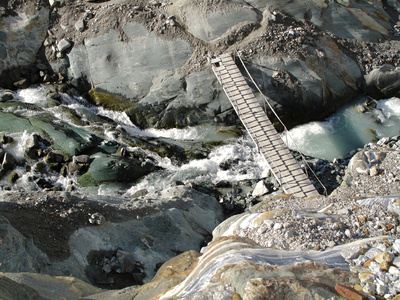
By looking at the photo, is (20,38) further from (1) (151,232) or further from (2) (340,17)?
(2) (340,17)

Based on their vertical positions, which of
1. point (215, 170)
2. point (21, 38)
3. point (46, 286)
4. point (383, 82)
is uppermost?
point (21, 38)

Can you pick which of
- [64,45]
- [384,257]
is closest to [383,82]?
[384,257]

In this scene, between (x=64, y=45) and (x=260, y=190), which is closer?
(x=260, y=190)

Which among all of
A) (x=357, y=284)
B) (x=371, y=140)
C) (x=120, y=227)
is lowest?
(x=371, y=140)

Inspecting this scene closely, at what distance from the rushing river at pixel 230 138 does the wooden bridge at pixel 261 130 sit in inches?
43.3

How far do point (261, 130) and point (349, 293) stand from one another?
9526 mm

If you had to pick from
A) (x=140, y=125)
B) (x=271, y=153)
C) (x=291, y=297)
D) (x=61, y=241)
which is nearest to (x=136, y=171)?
(x=140, y=125)

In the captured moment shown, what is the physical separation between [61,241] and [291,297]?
17.0 feet

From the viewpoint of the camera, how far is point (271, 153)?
13.5m

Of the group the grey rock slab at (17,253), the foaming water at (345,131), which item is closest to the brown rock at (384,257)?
the grey rock slab at (17,253)

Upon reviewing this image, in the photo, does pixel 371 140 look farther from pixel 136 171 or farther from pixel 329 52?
pixel 136 171

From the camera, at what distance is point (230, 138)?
53.7ft

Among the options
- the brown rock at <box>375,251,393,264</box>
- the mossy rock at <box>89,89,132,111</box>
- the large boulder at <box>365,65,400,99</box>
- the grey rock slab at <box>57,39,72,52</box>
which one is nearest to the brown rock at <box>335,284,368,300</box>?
the brown rock at <box>375,251,393,264</box>

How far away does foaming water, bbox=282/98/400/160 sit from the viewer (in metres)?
15.9
